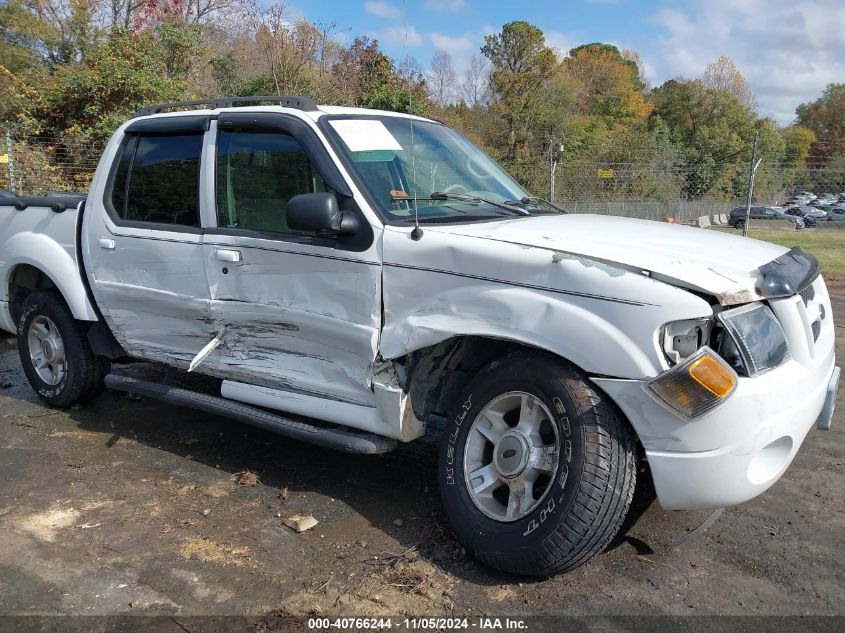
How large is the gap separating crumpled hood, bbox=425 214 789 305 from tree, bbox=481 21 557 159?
90.1 feet

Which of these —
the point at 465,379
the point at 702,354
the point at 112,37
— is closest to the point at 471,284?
the point at 465,379

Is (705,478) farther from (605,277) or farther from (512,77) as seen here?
(512,77)

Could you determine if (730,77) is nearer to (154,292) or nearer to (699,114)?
(699,114)

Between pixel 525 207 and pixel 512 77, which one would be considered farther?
pixel 512 77

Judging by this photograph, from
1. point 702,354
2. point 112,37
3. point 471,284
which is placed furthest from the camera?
point 112,37

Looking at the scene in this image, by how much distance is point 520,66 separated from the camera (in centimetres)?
3331

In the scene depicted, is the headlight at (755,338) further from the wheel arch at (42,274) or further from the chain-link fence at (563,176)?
the chain-link fence at (563,176)

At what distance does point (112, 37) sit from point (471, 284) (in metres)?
18.1

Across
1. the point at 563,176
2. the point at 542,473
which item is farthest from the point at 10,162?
the point at 542,473

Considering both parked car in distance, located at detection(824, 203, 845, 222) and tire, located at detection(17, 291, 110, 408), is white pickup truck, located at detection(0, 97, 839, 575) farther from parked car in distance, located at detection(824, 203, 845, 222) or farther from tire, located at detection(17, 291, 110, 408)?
parked car in distance, located at detection(824, 203, 845, 222)

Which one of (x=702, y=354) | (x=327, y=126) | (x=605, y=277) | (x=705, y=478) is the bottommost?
(x=705, y=478)

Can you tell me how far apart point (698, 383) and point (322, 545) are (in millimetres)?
1869

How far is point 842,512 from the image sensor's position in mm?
3619

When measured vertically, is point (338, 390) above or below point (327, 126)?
below
